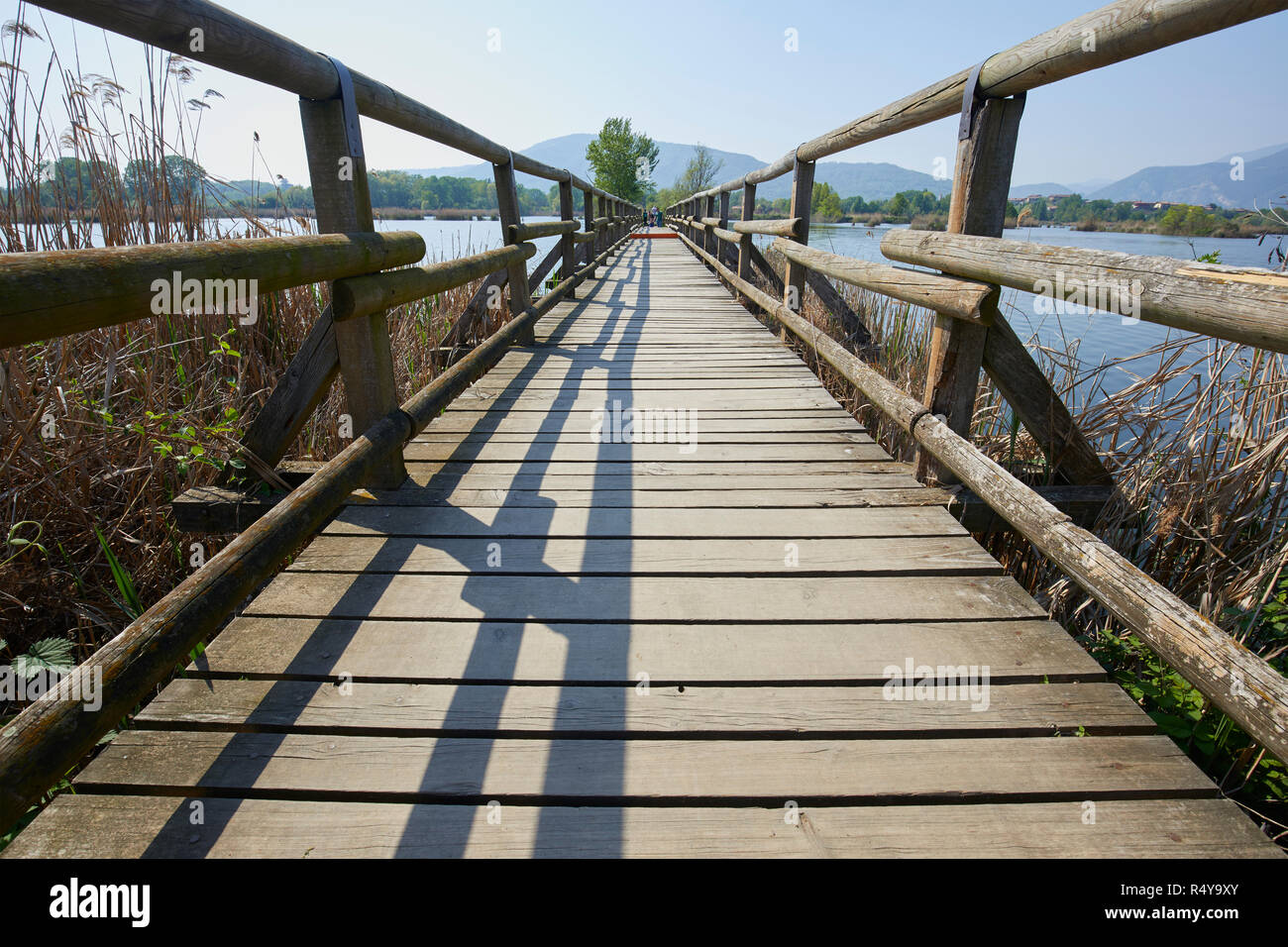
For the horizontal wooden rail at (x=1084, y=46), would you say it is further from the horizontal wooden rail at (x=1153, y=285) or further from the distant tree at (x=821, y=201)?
the distant tree at (x=821, y=201)

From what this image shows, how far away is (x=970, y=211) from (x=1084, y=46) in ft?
1.96

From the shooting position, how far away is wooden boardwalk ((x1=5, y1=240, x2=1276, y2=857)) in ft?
3.64

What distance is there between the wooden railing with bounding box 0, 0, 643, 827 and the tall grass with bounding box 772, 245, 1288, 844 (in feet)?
7.38

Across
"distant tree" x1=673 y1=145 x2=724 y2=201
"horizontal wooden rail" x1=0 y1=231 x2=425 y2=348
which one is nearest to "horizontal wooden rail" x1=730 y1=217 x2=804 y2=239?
"horizontal wooden rail" x1=0 y1=231 x2=425 y2=348

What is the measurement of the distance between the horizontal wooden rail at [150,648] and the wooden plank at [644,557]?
0.77 feet

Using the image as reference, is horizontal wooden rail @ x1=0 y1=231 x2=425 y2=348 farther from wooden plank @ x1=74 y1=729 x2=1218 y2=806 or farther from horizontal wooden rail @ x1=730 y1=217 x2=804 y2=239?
horizontal wooden rail @ x1=730 y1=217 x2=804 y2=239

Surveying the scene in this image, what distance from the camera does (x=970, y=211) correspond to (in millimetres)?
2096

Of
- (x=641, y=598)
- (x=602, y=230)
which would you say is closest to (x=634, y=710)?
(x=641, y=598)

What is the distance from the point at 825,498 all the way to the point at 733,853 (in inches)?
58.2

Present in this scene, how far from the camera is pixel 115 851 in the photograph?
1.06m

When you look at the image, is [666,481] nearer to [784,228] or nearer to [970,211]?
[970,211]

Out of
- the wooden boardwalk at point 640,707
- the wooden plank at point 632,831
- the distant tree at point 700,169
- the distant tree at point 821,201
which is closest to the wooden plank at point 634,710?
the wooden boardwalk at point 640,707
